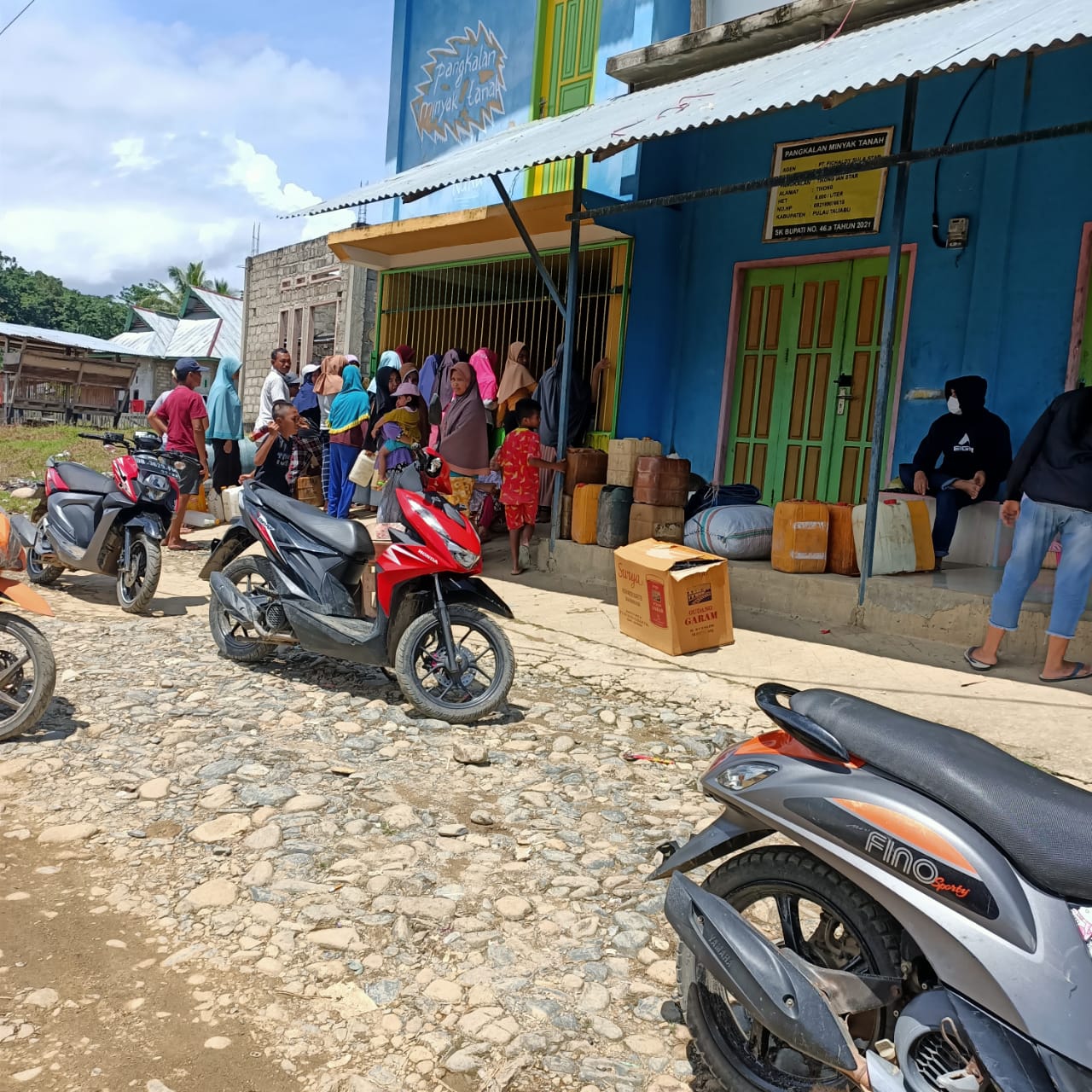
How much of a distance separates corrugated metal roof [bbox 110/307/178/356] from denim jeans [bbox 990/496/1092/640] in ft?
118

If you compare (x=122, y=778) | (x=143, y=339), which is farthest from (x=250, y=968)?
(x=143, y=339)

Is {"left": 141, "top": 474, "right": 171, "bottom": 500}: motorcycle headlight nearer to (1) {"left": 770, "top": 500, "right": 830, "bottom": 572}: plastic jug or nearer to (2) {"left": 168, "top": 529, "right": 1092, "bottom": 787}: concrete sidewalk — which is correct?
(2) {"left": 168, "top": 529, "right": 1092, "bottom": 787}: concrete sidewalk

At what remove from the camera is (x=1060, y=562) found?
5.20m

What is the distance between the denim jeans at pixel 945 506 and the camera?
6.82 m

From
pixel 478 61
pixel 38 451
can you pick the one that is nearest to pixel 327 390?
pixel 478 61

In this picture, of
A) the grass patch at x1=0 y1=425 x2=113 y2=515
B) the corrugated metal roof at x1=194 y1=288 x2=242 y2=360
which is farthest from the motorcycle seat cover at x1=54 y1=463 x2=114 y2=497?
the corrugated metal roof at x1=194 y1=288 x2=242 y2=360

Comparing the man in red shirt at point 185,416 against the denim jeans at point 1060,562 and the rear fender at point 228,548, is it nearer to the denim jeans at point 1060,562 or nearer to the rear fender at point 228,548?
the rear fender at point 228,548

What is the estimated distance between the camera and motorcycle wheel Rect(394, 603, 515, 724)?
4387mm

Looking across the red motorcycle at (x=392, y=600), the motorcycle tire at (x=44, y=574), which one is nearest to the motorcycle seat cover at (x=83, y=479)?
the motorcycle tire at (x=44, y=574)

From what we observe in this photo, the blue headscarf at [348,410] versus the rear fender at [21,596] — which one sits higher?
the blue headscarf at [348,410]

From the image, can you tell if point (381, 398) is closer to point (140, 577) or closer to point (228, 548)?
point (140, 577)

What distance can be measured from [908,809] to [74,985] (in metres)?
1.97

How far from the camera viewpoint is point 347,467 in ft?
32.0

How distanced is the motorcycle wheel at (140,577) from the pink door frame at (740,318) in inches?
194
